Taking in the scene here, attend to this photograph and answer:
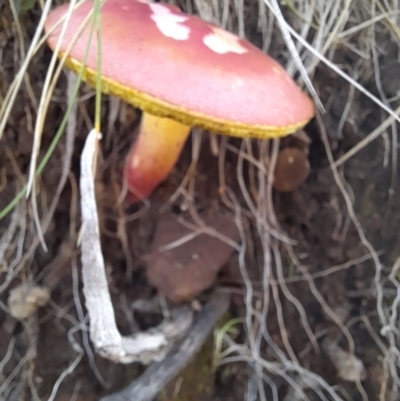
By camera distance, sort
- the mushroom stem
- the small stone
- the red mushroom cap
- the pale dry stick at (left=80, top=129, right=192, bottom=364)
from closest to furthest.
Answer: the red mushroom cap → the pale dry stick at (left=80, top=129, right=192, bottom=364) → the mushroom stem → the small stone

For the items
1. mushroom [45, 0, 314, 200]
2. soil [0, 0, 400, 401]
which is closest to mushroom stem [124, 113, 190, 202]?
soil [0, 0, 400, 401]

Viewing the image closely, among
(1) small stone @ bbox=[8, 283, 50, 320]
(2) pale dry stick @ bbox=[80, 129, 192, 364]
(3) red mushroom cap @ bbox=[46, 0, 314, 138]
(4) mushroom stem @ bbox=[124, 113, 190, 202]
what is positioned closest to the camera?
(3) red mushroom cap @ bbox=[46, 0, 314, 138]

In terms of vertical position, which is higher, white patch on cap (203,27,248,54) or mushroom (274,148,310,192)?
white patch on cap (203,27,248,54)

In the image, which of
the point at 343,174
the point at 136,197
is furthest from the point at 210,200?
the point at 343,174

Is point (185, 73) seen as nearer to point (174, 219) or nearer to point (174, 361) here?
point (174, 219)

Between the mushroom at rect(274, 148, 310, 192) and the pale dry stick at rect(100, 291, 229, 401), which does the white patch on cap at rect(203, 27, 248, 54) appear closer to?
the mushroom at rect(274, 148, 310, 192)

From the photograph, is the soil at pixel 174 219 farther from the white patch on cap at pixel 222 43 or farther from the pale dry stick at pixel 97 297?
the white patch on cap at pixel 222 43

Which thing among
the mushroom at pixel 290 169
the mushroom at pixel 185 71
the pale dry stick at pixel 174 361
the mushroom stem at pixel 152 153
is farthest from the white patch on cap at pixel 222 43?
the pale dry stick at pixel 174 361

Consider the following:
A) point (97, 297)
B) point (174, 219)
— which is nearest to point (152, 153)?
point (174, 219)
